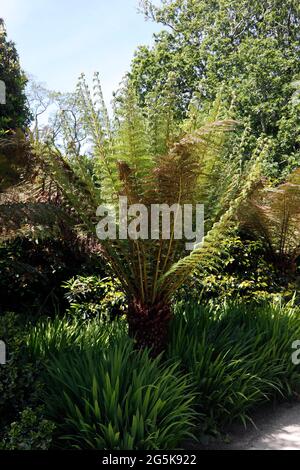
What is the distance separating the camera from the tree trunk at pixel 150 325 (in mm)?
4430

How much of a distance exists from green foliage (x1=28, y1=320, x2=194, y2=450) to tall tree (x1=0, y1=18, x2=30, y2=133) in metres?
5.17

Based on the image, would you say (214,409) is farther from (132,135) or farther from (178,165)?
(132,135)

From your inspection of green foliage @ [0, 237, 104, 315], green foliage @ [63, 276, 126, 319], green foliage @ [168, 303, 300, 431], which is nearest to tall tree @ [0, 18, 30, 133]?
green foliage @ [0, 237, 104, 315]

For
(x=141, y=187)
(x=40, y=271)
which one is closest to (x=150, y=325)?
(x=141, y=187)

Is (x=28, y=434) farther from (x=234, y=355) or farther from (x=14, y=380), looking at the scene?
(x=234, y=355)

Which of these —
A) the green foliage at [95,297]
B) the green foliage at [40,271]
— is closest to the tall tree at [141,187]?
the green foliage at [95,297]

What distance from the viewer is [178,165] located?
4098 millimetres

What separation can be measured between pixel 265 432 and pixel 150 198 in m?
2.01

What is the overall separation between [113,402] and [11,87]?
252 inches

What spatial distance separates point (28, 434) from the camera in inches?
114

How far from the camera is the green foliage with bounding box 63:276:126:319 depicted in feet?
18.8

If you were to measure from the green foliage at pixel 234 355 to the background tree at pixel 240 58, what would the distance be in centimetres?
746

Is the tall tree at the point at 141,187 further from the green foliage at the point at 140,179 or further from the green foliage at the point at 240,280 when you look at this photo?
the green foliage at the point at 240,280

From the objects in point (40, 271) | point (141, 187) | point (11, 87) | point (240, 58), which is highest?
point (240, 58)
